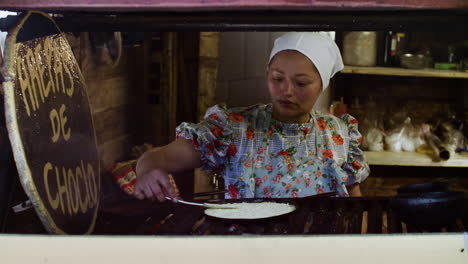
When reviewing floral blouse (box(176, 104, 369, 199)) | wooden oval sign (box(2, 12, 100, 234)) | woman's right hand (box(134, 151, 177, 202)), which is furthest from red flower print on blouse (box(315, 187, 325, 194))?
A: wooden oval sign (box(2, 12, 100, 234))

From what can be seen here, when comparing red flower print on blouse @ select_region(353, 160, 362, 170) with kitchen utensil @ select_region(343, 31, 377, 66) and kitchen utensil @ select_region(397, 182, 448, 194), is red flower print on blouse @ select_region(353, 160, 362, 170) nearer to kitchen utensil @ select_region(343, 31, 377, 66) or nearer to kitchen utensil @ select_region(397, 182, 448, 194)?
kitchen utensil @ select_region(397, 182, 448, 194)

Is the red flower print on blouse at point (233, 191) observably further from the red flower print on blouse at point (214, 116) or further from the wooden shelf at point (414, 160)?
the wooden shelf at point (414, 160)

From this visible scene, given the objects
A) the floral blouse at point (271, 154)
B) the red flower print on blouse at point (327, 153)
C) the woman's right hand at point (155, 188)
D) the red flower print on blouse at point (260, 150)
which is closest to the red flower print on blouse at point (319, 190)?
the floral blouse at point (271, 154)

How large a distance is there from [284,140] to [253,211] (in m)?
0.77

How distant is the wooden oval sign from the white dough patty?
258 mm

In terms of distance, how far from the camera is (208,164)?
1.79 meters

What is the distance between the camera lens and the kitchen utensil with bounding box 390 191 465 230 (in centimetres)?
94

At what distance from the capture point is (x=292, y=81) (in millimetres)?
1674

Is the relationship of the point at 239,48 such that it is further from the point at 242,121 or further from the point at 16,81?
the point at 16,81

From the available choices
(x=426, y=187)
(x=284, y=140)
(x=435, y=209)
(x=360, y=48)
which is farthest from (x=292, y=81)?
(x=360, y=48)

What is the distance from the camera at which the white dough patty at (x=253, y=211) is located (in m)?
1.03

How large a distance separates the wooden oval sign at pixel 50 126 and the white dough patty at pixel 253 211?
0.26 m

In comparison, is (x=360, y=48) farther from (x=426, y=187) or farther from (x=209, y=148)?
(x=426, y=187)

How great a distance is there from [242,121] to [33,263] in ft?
4.07
